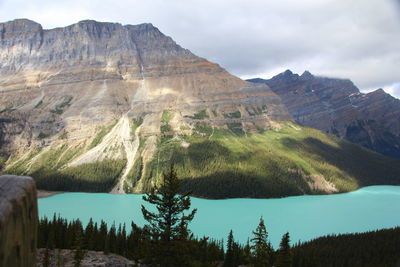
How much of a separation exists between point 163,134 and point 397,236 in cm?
13553

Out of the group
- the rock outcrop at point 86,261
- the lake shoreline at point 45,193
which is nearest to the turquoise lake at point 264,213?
the lake shoreline at point 45,193

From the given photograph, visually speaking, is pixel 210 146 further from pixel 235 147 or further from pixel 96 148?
pixel 96 148

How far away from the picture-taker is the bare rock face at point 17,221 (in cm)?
386

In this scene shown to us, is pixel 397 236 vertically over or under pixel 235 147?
under

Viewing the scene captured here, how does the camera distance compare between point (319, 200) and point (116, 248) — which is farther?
point (319, 200)

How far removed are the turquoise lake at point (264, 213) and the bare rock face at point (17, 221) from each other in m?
78.2

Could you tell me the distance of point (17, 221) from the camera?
409 cm

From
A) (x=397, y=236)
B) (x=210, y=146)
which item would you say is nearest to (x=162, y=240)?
(x=397, y=236)

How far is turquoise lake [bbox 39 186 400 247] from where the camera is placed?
91500 millimetres

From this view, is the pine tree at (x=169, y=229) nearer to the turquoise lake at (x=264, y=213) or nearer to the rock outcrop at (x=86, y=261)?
the rock outcrop at (x=86, y=261)

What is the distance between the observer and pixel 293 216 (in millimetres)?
108500

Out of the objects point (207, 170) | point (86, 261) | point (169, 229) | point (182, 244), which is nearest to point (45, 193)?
point (207, 170)

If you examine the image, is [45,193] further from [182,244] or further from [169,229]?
[182,244]

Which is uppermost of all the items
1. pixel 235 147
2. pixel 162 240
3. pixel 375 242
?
pixel 235 147
